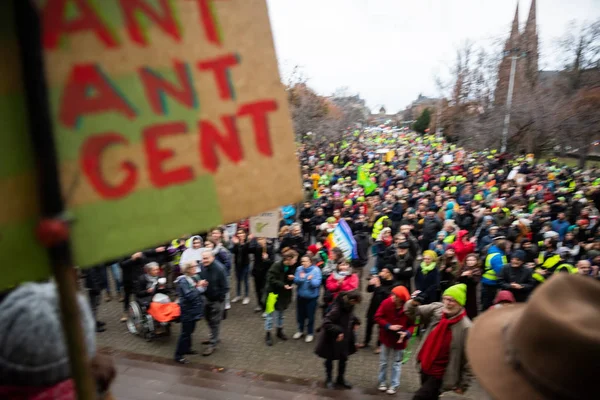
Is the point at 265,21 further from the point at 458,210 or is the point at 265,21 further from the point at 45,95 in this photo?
the point at 458,210

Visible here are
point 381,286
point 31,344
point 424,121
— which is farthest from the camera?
point 424,121

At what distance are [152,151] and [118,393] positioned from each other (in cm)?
501

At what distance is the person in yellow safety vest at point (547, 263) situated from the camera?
6.70 meters

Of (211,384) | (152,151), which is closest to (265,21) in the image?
(152,151)

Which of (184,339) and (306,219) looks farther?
(306,219)

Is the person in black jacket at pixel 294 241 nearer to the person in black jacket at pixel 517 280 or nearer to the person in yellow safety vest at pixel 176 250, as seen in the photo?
the person in yellow safety vest at pixel 176 250

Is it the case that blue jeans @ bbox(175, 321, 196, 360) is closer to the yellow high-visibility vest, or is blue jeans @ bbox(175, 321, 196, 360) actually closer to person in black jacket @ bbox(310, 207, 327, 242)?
the yellow high-visibility vest

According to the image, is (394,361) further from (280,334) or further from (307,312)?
(280,334)

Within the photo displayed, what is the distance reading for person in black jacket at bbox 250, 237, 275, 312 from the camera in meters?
8.09

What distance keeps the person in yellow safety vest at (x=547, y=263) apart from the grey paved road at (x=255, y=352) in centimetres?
215

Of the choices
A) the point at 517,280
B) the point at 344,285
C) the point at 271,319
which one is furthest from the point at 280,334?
the point at 517,280

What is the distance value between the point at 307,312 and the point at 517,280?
347cm

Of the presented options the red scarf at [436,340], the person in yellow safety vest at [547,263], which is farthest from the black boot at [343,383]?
the person in yellow safety vest at [547,263]

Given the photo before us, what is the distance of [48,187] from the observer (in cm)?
103
